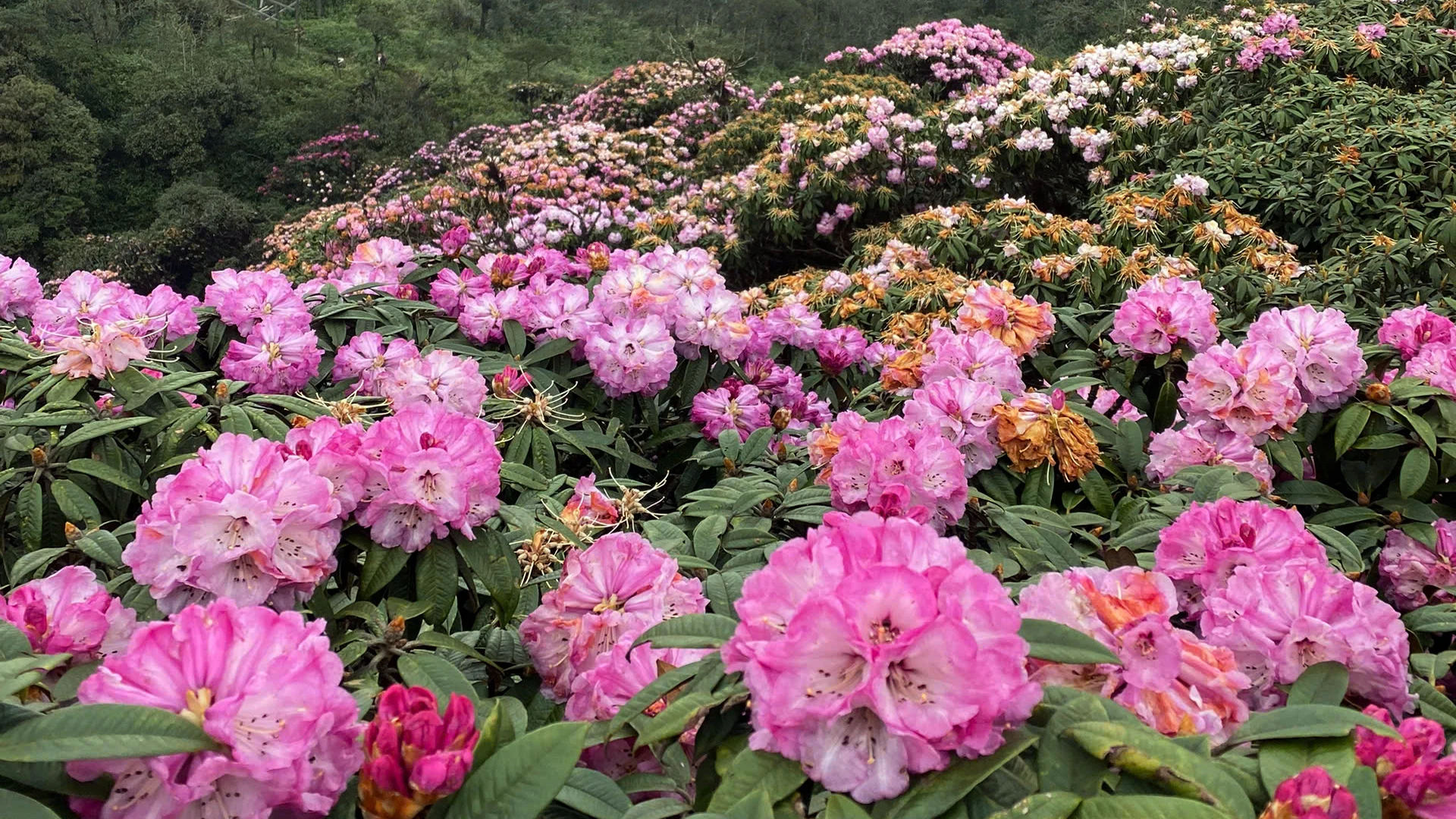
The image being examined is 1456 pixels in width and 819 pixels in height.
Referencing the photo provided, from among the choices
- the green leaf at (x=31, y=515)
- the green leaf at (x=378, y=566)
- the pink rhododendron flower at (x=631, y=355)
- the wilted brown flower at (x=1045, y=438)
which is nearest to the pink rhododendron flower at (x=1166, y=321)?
the wilted brown flower at (x=1045, y=438)

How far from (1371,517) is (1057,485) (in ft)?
1.45

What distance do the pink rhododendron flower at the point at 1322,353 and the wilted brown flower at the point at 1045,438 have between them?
0.35m

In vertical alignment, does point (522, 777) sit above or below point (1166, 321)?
above

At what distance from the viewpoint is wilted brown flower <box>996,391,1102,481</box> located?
137cm

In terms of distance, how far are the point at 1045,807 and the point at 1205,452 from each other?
1.08 meters

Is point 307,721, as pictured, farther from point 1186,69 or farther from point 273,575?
point 1186,69

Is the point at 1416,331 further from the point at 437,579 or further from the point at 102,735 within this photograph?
the point at 102,735

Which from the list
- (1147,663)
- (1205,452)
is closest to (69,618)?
(1147,663)

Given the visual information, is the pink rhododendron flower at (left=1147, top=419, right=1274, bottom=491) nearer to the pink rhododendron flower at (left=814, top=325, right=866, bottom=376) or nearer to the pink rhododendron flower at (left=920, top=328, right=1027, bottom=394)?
the pink rhododendron flower at (left=920, top=328, right=1027, bottom=394)

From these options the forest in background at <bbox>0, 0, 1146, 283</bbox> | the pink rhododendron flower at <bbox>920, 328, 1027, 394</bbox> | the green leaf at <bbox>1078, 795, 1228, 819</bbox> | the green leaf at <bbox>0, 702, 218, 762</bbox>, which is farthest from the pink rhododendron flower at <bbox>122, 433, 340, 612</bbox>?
the forest in background at <bbox>0, 0, 1146, 283</bbox>

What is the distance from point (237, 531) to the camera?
2.75 ft

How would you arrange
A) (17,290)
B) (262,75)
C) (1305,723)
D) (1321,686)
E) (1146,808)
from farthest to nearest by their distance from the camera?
(262,75)
(17,290)
(1321,686)
(1305,723)
(1146,808)

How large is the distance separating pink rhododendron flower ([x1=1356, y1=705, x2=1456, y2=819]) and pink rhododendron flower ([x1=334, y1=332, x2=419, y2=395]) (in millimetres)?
1610

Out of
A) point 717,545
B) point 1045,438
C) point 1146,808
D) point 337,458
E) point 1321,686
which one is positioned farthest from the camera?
point 1045,438
